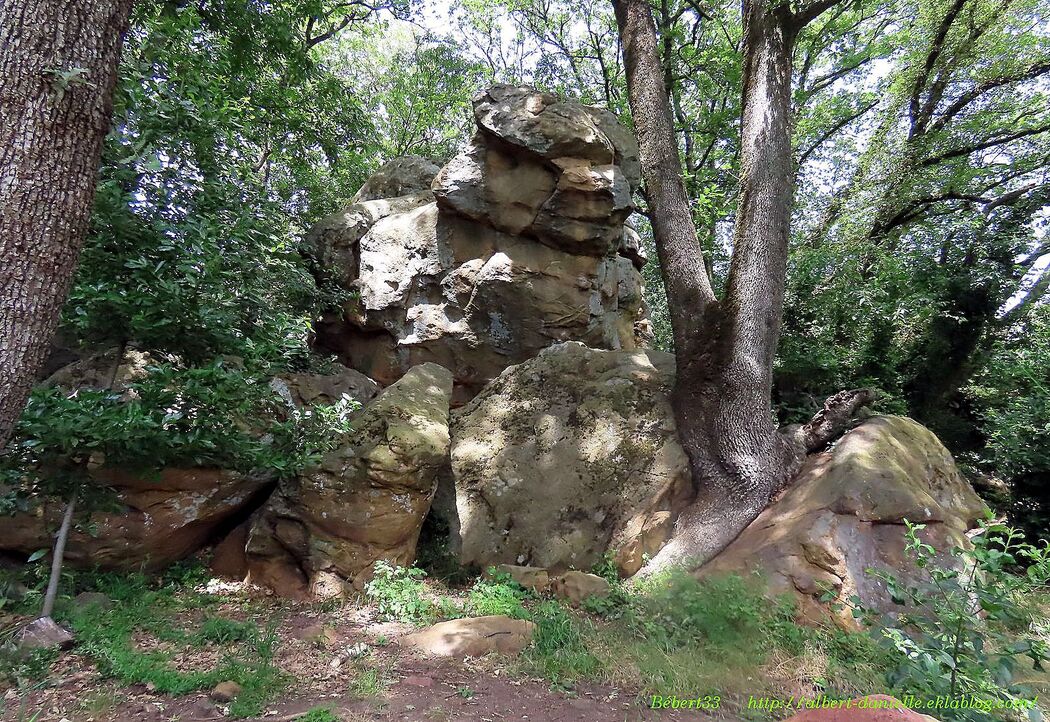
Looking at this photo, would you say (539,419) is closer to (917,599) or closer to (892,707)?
(917,599)

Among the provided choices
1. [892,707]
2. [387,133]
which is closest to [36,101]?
[892,707]

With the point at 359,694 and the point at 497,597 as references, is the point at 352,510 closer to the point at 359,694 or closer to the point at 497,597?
the point at 497,597

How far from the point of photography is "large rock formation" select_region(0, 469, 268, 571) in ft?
15.4

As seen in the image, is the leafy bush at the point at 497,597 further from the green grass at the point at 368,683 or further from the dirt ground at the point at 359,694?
the green grass at the point at 368,683

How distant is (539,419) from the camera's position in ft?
21.1

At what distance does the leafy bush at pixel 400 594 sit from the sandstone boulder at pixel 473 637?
1.32 feet

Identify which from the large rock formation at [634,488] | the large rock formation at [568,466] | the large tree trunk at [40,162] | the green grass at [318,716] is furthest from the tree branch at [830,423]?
the large tree trunk at [40,162]

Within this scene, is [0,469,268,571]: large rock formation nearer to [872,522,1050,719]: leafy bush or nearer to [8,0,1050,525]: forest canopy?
[8,0,1050,525]: forest canopy

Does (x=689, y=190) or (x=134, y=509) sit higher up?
(x=689, y=190)

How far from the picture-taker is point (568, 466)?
6.12m

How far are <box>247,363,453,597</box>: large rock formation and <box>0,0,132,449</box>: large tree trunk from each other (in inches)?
113

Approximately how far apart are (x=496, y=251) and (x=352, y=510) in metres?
4.48

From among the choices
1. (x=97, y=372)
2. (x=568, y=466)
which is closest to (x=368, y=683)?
(x=568, y=466)

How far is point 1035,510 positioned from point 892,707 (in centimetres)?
602
